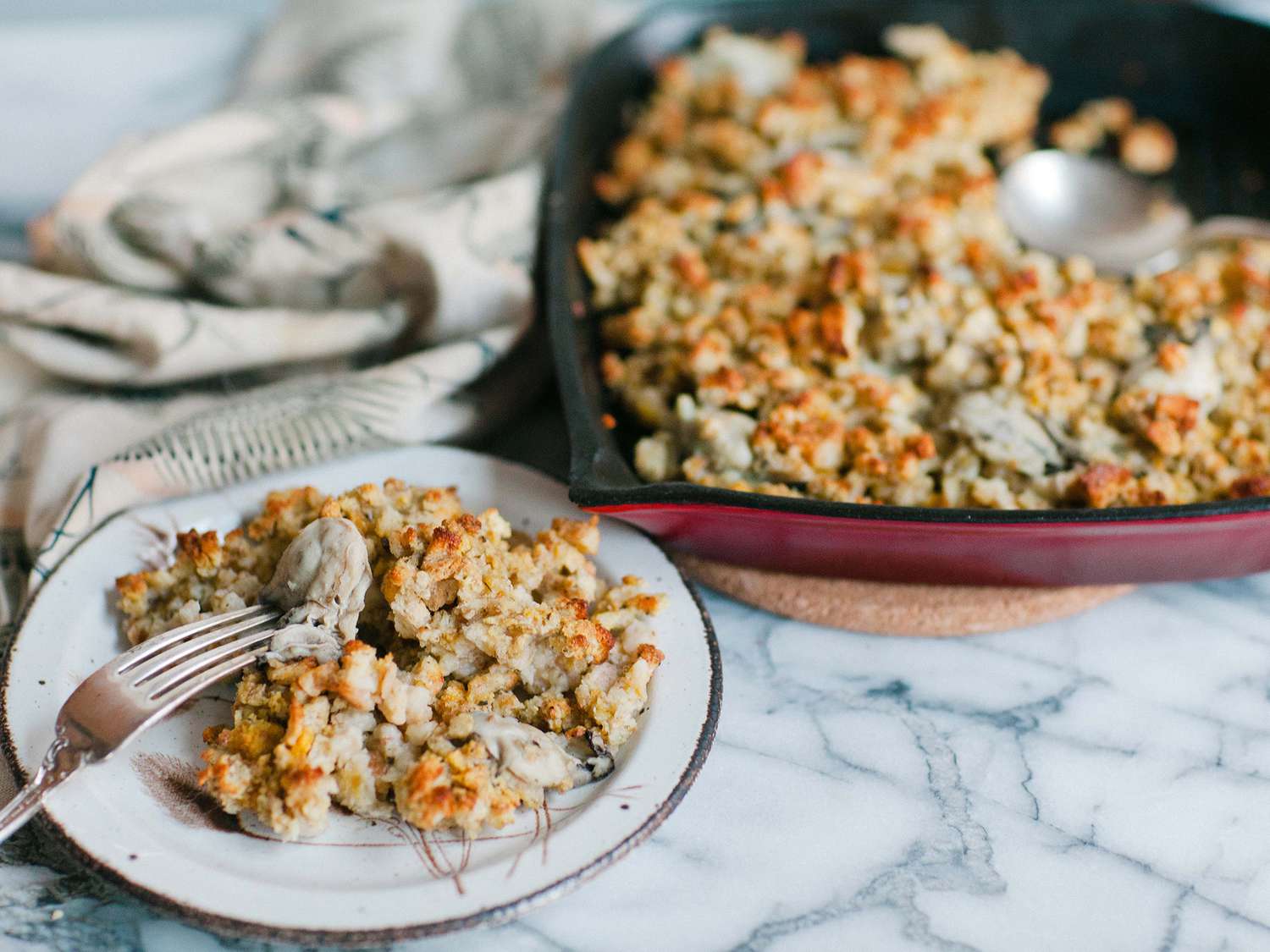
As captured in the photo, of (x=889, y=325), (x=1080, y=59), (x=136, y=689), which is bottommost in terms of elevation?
(x=136, y=689)

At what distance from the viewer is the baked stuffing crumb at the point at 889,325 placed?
3.14 feet

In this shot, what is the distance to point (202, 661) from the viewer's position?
77 centimetres

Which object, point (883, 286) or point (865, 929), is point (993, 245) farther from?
point (865, 929)

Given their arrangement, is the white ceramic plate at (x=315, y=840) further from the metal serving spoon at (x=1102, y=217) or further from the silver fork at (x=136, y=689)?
the metal serving spoon at (x=1102, y=217)

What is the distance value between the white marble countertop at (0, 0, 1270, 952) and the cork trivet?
0.02 meters

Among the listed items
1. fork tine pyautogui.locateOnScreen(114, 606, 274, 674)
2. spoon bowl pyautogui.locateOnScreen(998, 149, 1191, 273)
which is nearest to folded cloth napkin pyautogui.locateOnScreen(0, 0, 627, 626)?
fork tine pyautogui.locateOnScreen(114, 606, 274, 674)

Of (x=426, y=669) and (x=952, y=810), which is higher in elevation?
(x=426, y=669)

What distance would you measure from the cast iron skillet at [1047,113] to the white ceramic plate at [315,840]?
0.29ft

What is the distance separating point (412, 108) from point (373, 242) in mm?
414

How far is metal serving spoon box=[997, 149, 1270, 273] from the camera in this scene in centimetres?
123

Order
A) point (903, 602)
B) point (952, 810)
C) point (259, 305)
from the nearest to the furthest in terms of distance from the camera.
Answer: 1. point (952, 810)
2. point (903, 602)
3. point (259, 305)

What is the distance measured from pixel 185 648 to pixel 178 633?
2 centimetres

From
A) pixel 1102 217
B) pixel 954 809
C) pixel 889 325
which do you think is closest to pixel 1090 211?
pixel 1102 217

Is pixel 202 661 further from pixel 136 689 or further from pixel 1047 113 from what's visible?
pixel 1047 113
